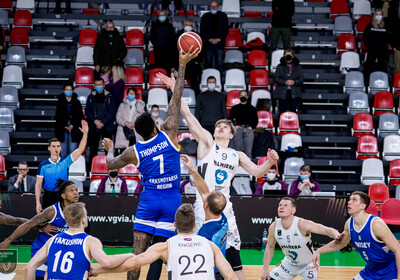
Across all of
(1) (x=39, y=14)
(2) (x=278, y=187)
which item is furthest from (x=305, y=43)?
(1) (x=39, y=14)

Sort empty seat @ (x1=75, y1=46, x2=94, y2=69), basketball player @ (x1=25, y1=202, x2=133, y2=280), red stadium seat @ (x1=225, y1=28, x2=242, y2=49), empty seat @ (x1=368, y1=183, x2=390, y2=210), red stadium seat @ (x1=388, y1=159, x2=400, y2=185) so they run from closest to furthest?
basketball player @ (x1=25, y1=202, x2=133, y2=280) < empty seat @ (x1=368, y1=183, x2=390, y2=210) < red stadium seat @ (x1=388, y1=159, x2=400, y2=185) < empty seat @ (x1=75, y1=46, x2=94, y2=69) < red stadium seat @ (x1=225, y1=28, x2=242, y2=49)

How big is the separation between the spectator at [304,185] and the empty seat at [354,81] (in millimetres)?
4371

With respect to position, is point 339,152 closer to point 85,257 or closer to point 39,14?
point 39,14

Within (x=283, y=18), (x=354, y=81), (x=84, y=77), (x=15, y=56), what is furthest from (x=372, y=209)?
(x=15, y=56)

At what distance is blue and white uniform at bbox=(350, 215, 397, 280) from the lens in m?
7.14

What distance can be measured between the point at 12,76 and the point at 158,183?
34.1ft

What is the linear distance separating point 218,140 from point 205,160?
0.31 meters

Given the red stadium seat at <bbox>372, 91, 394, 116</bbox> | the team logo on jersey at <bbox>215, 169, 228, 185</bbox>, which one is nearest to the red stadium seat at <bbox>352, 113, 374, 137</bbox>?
the red stadium seat at <bbox>372, 91, 394, 116</bbox>

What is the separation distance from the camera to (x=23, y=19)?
17.3 m

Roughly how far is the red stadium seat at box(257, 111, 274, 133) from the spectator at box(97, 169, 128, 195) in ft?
12.5

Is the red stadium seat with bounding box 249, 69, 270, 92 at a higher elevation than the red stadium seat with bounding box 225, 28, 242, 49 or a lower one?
lower

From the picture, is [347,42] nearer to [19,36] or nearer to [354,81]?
[354,81]

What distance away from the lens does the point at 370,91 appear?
1592 cm

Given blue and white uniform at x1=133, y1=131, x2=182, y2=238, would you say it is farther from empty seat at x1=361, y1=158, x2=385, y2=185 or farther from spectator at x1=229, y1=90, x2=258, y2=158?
empty seat at x1=361, y1=158, x2=385, y2=185
